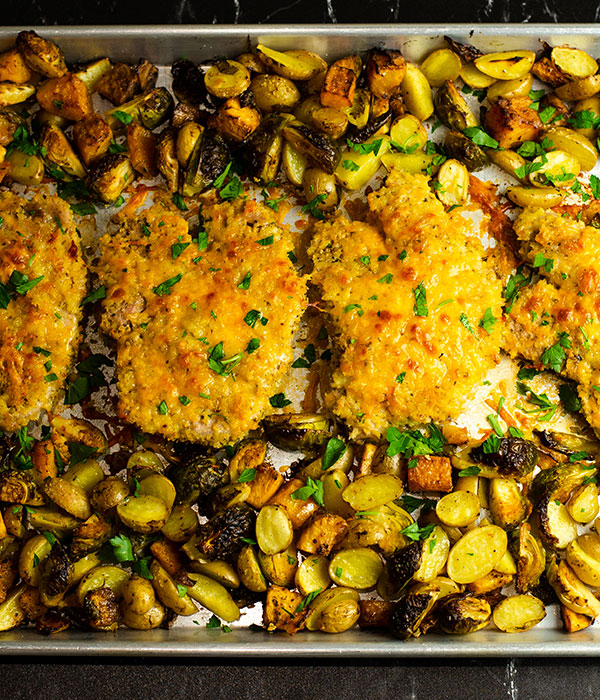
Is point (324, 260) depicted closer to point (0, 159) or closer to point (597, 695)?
point (0, 159)

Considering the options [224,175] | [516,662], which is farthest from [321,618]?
[224,175]

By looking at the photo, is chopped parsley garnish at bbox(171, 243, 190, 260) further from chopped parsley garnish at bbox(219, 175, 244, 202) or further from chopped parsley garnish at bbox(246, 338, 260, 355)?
chopped parsley garnish at bbox(246, 338, 260, 355)

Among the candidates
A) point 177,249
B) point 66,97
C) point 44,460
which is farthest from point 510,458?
point 66,97

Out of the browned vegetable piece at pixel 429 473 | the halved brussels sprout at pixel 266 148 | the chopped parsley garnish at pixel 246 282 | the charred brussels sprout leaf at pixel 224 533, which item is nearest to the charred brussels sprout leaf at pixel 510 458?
the browned vegetable piece at pixel 429 473

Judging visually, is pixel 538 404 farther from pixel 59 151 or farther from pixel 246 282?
pixel 59 151

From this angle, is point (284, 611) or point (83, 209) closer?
point (284, 611)

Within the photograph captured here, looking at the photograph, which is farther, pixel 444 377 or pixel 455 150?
pixel 455 150
